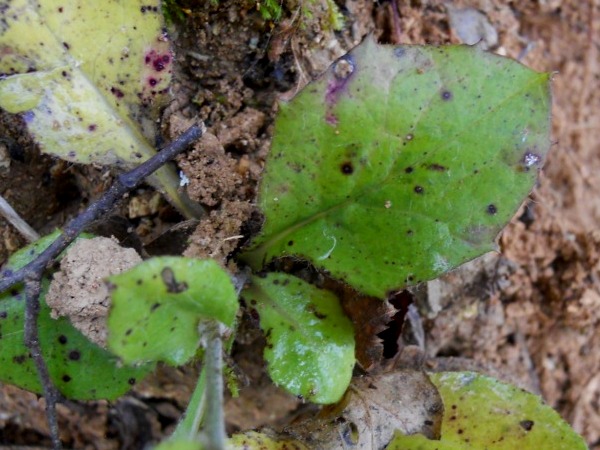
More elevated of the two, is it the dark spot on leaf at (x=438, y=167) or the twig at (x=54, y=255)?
the twig at (x=54, y=255)

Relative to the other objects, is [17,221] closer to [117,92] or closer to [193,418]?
[117,92]

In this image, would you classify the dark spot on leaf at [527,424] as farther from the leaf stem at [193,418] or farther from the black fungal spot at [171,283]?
the black fungal spot at [171,283]

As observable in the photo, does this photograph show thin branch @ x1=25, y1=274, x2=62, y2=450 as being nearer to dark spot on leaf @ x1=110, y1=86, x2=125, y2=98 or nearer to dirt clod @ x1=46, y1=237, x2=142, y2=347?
dirt clod @ x1=46, y1=237, x2=142, y2=347

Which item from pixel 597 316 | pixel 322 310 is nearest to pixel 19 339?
pixel 322 310

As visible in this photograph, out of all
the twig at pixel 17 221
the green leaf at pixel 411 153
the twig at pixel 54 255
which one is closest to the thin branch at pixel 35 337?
the twig at pixel 54 255

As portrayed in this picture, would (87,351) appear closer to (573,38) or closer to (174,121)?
(174,121)

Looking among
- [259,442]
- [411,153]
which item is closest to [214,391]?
[259,442]
